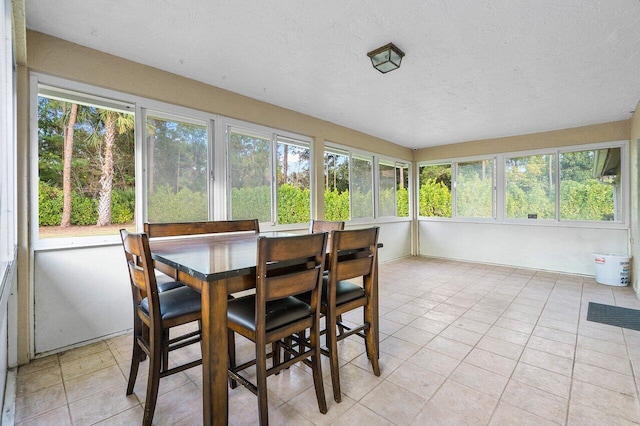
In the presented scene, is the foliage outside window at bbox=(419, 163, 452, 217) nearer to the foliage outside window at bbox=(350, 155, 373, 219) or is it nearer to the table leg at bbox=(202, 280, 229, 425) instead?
the foliage outside window at bbox=(350, 155, 373, 219)

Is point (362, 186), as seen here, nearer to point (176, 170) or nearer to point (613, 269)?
point (176, 170)

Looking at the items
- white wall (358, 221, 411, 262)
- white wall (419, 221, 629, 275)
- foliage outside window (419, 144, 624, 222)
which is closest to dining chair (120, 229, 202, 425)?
white wall (358, 221, 411, 262)

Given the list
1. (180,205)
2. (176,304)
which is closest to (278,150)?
(180,205)

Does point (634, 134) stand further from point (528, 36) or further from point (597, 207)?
point (528, 36)

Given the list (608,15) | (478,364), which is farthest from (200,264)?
(608,15)

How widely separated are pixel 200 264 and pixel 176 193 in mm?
1836

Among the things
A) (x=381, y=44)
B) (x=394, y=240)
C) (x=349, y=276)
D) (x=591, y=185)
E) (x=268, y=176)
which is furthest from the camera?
(x=394, y=240)

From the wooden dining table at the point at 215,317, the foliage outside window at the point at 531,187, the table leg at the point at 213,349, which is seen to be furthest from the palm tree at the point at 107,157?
the foliage outside window at the point at 531,187

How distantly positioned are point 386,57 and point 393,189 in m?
3.99

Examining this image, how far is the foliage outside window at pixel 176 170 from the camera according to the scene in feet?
9.31

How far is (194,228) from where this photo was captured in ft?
8.41

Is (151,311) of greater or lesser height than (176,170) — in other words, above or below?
below

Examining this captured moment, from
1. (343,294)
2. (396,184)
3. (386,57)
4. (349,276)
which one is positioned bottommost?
(343,294)

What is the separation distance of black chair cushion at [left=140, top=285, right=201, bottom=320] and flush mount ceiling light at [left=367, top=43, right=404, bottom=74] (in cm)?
230
